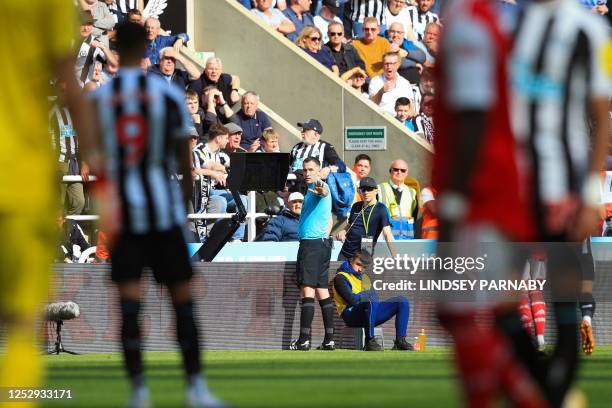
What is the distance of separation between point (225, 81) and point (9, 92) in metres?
16.4

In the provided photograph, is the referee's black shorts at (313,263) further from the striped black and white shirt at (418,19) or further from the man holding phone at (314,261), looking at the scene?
the striped black and white shirt at (418,19)

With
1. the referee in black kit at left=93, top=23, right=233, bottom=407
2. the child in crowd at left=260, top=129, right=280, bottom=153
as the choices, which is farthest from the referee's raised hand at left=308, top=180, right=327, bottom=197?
the referee in black kit at left=93, top=23, right=233, bottom=407

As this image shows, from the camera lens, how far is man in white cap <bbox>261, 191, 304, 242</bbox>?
20344 millimetres

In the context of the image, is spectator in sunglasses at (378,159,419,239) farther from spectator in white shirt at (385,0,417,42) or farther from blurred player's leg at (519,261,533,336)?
spectator in white shirt at (385,0,417,42)

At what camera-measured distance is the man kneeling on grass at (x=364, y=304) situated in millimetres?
18578

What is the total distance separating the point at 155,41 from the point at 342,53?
3.34 metres

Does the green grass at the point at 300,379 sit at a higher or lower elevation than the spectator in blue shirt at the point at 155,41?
lower

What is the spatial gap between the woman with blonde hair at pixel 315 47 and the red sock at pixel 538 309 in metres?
7.93

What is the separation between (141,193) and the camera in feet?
30.0

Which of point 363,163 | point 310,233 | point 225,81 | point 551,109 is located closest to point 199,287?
point 310,233

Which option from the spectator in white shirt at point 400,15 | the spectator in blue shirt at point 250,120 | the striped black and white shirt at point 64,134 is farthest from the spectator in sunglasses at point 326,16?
the striped black and white shirt at point 64,134

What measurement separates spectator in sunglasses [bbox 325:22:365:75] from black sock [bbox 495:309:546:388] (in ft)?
59.1

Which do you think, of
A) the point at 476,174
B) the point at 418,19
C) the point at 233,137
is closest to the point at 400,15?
the point at 418,19

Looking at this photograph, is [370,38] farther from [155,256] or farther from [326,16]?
[155,256]
